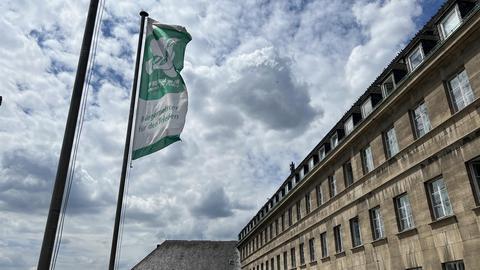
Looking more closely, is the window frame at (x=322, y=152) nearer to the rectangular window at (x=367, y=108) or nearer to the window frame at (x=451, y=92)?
the rectangular window at (x=367, y=108)

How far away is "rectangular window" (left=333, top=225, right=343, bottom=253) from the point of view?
84.3 ft

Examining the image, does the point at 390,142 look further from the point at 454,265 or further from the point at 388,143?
the point at 454,265

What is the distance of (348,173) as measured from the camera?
25.6m

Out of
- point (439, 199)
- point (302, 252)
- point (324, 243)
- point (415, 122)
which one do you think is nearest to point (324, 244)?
point (324, 243)

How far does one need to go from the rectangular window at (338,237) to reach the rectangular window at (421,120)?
986cm

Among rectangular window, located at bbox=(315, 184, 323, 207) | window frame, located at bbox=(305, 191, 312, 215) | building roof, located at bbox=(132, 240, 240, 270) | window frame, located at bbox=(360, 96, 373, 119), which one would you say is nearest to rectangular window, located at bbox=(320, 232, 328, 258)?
rectangular window, located at bbox=(315, 184, 323, 207)

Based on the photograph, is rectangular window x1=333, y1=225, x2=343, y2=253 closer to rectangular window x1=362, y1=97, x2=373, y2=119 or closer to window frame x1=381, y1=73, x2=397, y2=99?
rectangular window x1=362, y1=97, x2=373, y2=119

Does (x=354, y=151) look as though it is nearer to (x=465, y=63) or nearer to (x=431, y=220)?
(x=431, y=220)

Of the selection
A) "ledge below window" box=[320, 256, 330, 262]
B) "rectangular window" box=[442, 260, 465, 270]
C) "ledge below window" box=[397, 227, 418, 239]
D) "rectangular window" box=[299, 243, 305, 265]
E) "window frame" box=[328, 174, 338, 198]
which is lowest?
"rectangular window" box=[442, 260, 465, 270]

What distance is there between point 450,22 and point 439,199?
7.43 meters

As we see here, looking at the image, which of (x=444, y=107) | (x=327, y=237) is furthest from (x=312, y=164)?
(x=444, y=107)

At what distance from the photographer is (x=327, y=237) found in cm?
2747

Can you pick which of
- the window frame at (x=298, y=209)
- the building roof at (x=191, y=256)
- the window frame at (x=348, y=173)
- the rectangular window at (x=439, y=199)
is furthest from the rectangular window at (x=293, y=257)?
the building roof at (x=191, y=256)

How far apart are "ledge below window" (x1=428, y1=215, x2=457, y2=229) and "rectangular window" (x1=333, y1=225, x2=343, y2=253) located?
9847 mm
